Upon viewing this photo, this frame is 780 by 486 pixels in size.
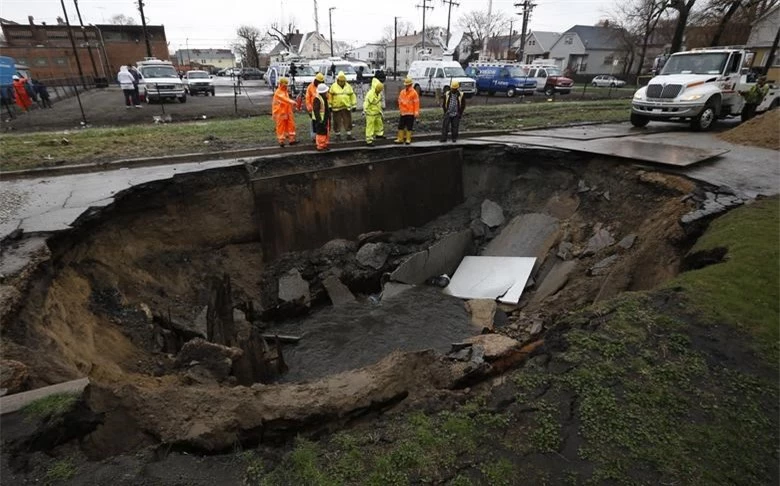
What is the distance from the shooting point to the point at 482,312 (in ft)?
23.1

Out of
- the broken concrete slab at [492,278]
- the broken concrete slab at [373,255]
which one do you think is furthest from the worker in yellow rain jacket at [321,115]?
the broken concrete slab at [492,278]

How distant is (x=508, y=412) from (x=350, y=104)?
30.7 feet

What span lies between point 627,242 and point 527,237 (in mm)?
1966

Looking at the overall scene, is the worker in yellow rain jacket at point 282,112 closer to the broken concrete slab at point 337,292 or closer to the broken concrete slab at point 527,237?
the broken concrete slab at point 337,292

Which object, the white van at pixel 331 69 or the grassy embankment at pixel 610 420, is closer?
the grassy embankment at pixel 610 420

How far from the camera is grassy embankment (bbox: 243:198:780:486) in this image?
2396 mm

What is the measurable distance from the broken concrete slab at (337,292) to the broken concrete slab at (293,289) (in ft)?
1.19

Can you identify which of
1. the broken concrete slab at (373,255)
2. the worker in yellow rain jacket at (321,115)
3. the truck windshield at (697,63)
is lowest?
the broken concrete slab at (373,255)

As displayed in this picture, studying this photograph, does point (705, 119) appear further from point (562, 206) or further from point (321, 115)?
point (321, 115)

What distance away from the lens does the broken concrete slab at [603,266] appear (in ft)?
21.4

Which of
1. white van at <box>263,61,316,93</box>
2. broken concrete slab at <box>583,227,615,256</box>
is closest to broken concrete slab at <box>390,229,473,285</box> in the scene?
broken concrete slab at <box>583,227,615,256</box>

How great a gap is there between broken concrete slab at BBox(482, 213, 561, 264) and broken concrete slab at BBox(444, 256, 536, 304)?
354 mm

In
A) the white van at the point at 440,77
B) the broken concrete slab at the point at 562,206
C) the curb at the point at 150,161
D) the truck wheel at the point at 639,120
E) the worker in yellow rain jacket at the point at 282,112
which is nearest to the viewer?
the curb at the point at 150,161

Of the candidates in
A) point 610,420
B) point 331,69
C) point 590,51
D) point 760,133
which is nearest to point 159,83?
point 331,69
